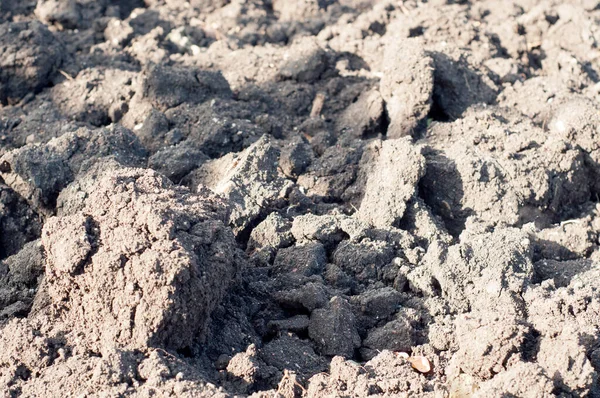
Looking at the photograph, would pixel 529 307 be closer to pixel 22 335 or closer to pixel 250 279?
pixel 250 279

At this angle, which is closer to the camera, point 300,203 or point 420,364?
point 420,364

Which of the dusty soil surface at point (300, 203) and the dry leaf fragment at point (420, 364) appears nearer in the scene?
the dusty soil surface at point (300, 203)

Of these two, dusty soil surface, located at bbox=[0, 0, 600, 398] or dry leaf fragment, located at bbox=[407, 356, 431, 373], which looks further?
dry leaf fragment, located at bbox=[407, 356, 431, 373]
